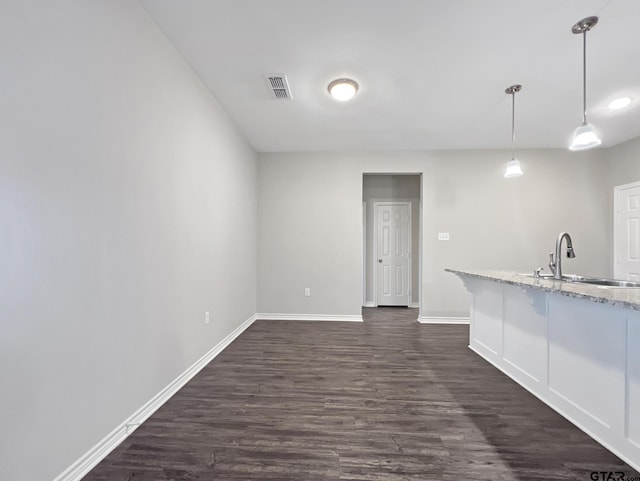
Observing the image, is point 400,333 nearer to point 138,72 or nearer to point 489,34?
point 489,34

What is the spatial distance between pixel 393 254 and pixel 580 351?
13.0 ft

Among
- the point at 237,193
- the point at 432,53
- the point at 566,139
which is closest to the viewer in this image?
the point at 432,53

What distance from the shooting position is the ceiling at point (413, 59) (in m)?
1.87

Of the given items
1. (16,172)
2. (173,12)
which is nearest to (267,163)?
(173,12)

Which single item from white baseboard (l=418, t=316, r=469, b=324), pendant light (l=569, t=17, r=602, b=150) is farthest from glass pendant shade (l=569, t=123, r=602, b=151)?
white baseboard (l=418, t=316, r=469, b=324)

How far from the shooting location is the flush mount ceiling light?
8.52 feet

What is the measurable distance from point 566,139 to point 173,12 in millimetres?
4797

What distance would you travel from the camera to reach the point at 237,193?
3.66m

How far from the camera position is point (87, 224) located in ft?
4.68

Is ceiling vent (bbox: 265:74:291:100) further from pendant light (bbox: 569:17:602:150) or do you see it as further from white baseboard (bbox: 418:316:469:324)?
white baseboard (bbox: 418:316:469:324)

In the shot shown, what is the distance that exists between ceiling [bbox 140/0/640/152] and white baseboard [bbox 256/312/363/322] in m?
2.71

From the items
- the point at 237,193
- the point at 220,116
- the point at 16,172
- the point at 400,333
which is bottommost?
the point at 400,333

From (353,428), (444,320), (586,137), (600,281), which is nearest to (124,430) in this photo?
(353,428)

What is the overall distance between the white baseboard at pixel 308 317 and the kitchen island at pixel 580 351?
2.11m
